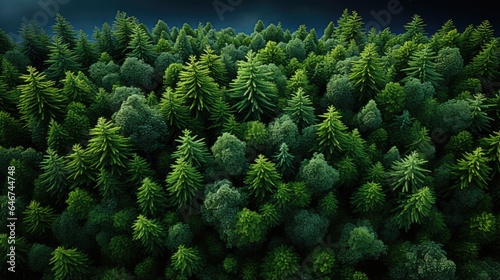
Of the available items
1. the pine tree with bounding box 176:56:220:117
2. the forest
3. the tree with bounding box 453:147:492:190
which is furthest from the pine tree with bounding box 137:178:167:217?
the tree with bounding box 453:147:492:190

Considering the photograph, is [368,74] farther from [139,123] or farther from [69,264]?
[69,264]

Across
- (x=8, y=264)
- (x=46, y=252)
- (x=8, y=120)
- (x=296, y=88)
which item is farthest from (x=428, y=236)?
(x=8, y=120)

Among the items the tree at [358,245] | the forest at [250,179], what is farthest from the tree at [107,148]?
the tree at [358,245]

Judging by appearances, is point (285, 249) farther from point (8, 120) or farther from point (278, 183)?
point (8, 120)

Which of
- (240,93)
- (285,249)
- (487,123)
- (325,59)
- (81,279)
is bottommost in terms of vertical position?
(81,279)

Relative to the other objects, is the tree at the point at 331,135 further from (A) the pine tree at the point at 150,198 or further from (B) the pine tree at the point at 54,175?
(B) the pine tree at the point at 54,175

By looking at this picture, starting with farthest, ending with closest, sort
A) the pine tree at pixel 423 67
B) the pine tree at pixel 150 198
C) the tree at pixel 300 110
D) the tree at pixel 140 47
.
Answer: the tree at pixel 140 47 < the pine tree at pixel 423 67 < the tree at pixel 300 110 < the pine tree at pixel 150 198
